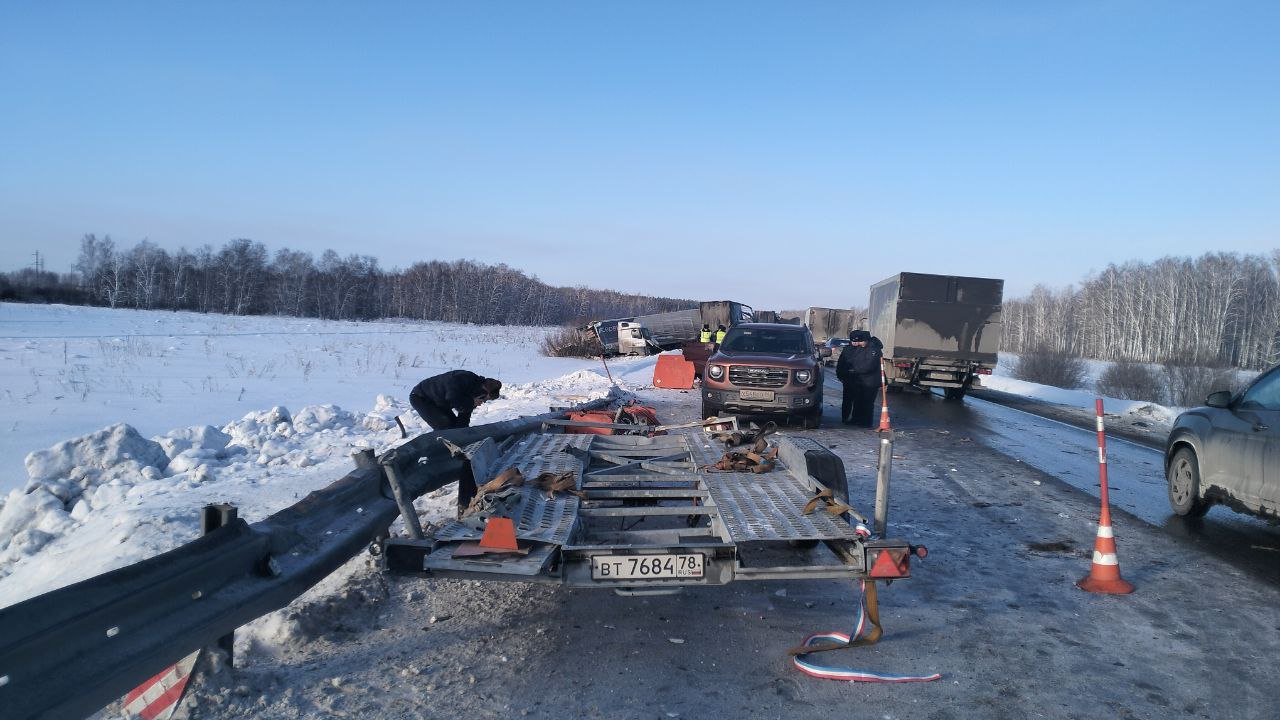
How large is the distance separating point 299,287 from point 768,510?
308ft

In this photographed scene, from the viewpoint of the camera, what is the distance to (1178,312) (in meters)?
64.5

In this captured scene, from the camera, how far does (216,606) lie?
2.95 meters

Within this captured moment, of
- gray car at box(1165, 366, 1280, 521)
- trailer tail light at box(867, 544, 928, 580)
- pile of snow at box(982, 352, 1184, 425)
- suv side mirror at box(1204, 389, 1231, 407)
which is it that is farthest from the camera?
pile of snow at box(982, 352, 1184, 425)

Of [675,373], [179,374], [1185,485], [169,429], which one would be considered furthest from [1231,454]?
[179,374]

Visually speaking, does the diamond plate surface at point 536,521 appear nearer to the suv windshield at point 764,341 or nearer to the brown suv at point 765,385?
the brown suv at point 765,385

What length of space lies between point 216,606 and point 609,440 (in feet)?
15.2

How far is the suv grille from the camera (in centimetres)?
1316

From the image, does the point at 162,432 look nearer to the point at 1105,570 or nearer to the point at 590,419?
the point at 590,419

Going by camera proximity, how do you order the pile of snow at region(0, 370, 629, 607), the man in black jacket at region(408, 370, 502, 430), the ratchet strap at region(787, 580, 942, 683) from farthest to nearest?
A: the man in black jacket at region(408, 370, 502, 430)
the pile of snow at region(0, 370, 629, 607)
the ratchet strap at region(787, 580, 942, 683)

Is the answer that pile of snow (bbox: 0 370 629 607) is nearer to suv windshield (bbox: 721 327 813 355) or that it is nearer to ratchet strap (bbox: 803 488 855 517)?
ratchet strap (bbox: 803 488 855 517)

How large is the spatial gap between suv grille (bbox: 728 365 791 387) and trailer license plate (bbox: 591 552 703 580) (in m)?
9.35

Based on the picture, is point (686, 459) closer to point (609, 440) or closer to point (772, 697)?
point (609, 440)

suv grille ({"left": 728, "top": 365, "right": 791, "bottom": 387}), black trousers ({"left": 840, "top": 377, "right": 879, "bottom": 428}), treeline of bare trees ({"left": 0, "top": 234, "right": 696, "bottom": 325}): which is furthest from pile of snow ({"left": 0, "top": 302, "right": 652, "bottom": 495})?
treeline of bare trees ({"left": 0, "top": 234, "right": 696, "bottom": 325})

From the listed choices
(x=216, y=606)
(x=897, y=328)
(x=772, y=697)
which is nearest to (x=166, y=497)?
(x=216, y=606)
